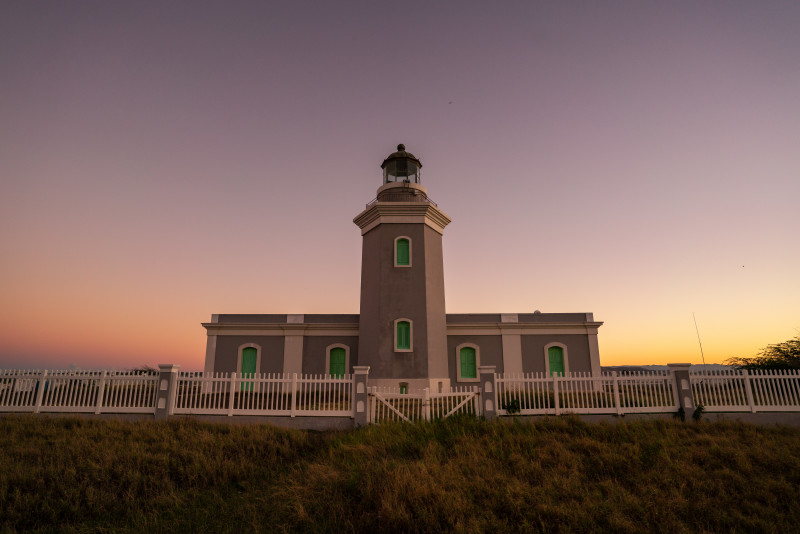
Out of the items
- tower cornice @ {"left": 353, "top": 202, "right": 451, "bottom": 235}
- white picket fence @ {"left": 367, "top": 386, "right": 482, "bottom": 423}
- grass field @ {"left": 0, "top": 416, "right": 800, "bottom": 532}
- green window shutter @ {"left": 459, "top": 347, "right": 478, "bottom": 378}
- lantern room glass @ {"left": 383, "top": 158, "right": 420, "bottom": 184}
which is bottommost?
grass field @ {"left": 0, "top": 416, "right": 800, "bottom": 532}

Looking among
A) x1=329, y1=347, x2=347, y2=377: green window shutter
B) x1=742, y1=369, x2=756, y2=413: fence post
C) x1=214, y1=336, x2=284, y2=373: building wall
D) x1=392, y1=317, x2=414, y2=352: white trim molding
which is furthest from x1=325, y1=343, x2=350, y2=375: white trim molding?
x1=742, y1=369, x2=756, y2=413: fence post

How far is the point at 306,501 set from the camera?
6.56 m

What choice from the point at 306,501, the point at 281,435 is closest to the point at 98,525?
the point at 306,501

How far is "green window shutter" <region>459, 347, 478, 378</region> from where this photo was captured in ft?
67.0

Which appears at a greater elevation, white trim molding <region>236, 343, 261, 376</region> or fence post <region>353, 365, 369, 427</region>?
white trim molding <region>236, 343, 261, 376</region>

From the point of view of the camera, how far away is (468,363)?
20594 millimetres

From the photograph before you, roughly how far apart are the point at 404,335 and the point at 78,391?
→ 10.1 m

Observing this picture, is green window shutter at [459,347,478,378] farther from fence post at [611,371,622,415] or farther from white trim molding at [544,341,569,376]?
fence post at [611,371,622,415]

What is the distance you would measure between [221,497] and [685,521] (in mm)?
6738

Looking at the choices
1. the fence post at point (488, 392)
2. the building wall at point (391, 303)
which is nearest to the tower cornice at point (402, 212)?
the building wall at point (391, 303)

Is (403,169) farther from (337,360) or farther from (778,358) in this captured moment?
(778,358)

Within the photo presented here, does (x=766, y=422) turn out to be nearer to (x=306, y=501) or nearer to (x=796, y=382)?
(x=796, y=382)

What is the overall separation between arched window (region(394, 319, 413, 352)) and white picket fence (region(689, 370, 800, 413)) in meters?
8.77

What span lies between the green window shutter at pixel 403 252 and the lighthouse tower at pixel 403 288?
39mm
